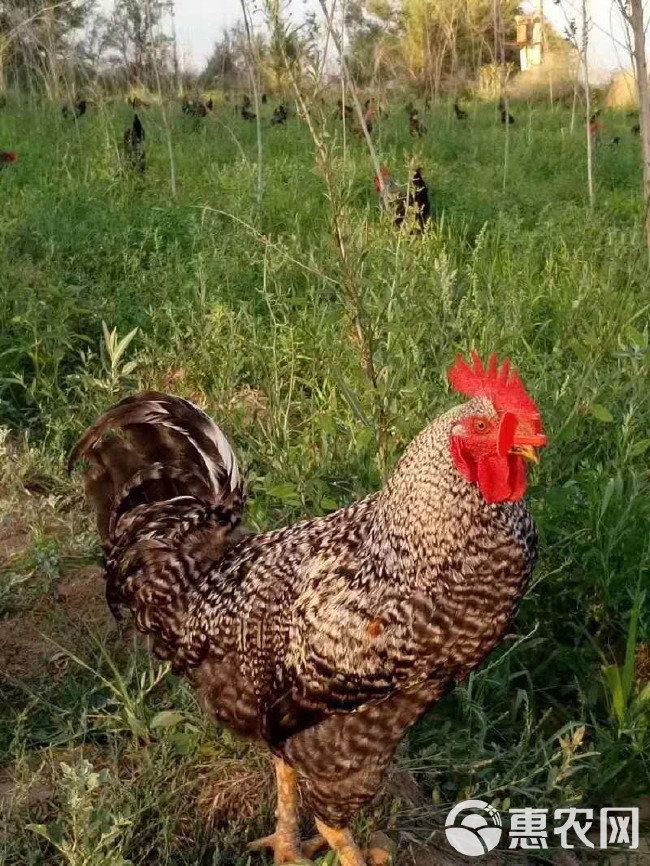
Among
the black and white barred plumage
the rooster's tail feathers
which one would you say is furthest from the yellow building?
the black and white barred plumage

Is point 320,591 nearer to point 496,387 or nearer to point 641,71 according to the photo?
point 496,387

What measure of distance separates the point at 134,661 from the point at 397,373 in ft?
4.21

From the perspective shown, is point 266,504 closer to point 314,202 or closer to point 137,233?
point 137,233

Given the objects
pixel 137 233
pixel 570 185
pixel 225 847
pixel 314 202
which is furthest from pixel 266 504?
pixel 570 185

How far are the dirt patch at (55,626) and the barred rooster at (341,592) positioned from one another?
20.3 inches

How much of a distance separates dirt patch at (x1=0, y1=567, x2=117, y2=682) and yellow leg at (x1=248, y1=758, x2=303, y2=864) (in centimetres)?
89

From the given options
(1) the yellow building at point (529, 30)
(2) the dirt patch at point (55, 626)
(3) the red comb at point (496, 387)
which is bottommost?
(2) the dirt patch at point (55, 626)

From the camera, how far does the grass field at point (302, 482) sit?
2.21 metres

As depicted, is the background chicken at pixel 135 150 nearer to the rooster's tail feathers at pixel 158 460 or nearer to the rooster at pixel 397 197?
the rooster at pixel 397 197

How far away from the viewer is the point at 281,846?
6.96ft

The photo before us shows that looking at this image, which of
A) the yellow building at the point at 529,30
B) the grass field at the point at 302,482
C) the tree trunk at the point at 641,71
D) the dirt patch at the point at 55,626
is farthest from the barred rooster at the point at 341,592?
the yellow building at the point at 529,30

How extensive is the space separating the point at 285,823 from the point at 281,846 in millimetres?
65

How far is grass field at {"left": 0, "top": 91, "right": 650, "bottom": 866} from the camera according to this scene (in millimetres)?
2211

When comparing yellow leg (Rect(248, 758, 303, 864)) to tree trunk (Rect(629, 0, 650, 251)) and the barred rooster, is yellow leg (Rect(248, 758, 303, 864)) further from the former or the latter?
tree trunk (Rect(629, 0, 650, 251))
